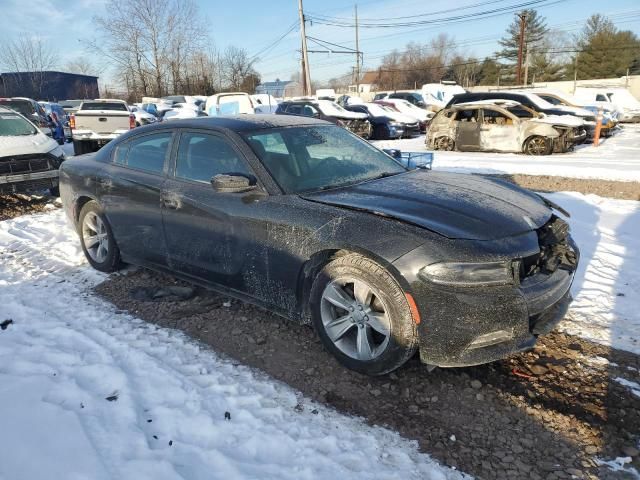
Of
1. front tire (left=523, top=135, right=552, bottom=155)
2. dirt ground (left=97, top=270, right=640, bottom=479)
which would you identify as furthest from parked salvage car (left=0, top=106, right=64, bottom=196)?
front tire (left=523, top=135, right=552, bottom=155)

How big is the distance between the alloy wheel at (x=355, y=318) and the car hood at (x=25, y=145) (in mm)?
7149

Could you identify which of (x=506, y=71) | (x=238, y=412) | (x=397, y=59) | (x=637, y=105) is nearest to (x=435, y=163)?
(x=238, y=412)

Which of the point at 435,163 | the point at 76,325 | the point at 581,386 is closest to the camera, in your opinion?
the point at 581,386

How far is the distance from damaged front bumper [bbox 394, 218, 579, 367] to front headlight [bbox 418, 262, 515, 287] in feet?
0.09

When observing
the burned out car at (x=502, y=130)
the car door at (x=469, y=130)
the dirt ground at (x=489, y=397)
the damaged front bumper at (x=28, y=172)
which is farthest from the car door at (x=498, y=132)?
the dirt ground at (x=489, y=397)

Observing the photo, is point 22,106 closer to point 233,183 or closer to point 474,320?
point 233,183

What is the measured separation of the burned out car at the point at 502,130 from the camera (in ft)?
43.6

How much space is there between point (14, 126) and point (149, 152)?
6163 mm

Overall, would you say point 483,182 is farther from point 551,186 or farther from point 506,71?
point 506,71

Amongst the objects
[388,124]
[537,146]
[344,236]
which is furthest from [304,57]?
[344,236]

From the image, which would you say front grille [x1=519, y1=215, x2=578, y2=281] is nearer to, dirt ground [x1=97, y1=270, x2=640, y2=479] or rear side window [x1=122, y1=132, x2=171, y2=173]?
dirt ground [x1=97, y1=270, x2=640, y2=479]

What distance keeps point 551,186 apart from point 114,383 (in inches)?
323

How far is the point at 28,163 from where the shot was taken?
7.98 meters

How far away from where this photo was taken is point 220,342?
11.5ft
